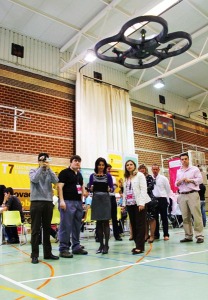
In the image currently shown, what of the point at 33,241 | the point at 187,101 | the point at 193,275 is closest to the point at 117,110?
the point at 187,101

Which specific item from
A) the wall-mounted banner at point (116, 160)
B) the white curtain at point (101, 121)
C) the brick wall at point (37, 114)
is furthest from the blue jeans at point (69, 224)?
the wall-mounted banner at point (116, 160)

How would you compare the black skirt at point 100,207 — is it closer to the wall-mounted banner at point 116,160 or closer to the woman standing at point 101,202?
the woman standing at point 101,202

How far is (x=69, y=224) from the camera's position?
3783mm

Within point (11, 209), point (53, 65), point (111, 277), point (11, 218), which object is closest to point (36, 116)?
point (53, 65)

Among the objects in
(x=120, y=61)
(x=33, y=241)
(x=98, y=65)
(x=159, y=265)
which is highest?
(x=98, y=65)

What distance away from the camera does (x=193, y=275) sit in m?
2.42

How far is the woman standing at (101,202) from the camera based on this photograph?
387 cm

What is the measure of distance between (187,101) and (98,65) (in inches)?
237

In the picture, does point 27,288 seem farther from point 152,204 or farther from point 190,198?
point 190,198

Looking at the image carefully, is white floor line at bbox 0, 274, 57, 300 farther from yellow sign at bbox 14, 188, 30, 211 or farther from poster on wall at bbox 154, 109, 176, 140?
poster on wall at bbox 154, 109, 176, 140

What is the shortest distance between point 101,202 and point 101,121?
6.85m

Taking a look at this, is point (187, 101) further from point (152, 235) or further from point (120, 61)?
point (152, 235)

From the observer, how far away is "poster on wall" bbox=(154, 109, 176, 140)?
510 inches

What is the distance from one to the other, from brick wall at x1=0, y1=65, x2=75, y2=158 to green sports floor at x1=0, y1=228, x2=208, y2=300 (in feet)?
18.3
